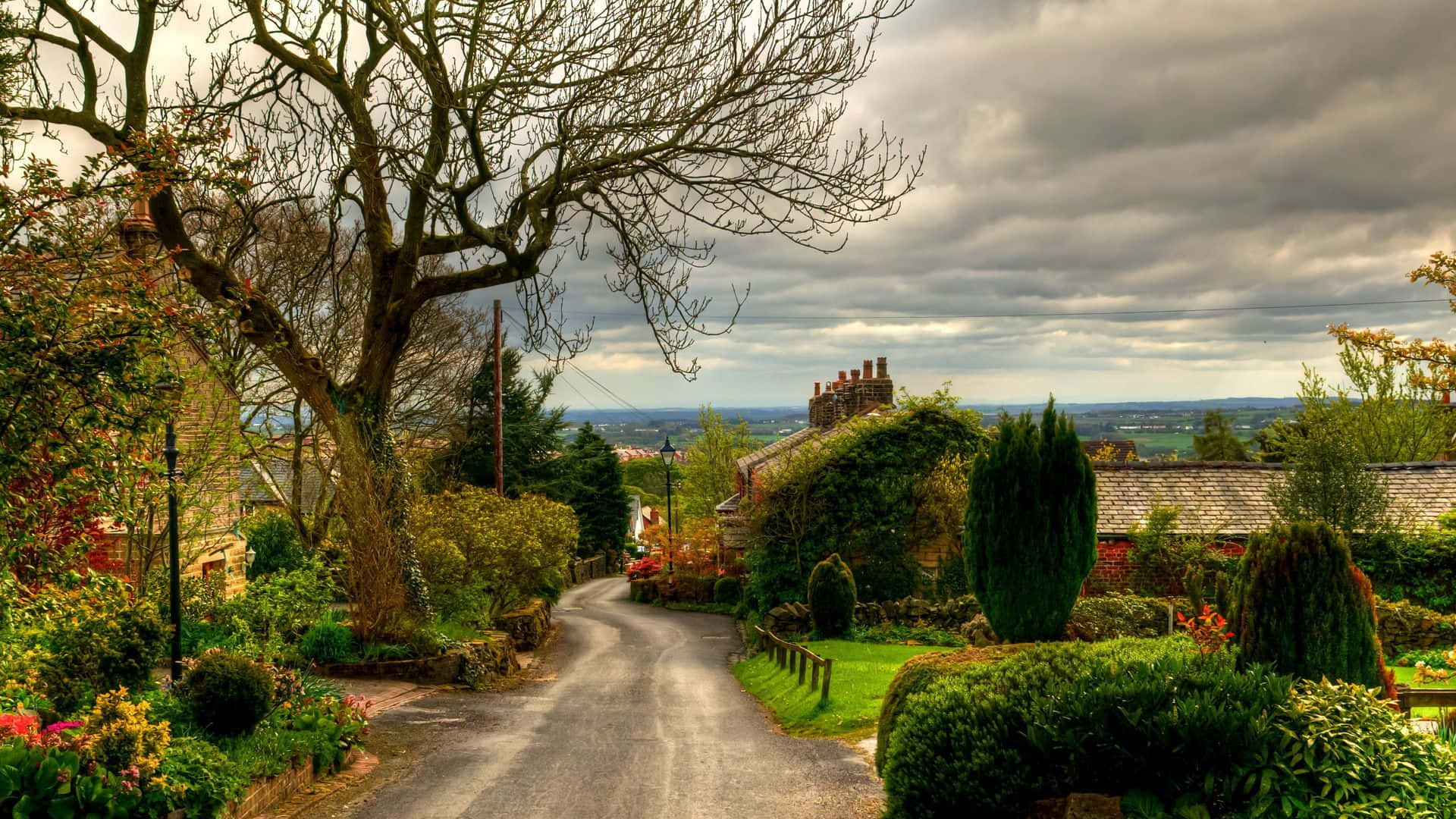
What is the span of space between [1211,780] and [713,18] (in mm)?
11083

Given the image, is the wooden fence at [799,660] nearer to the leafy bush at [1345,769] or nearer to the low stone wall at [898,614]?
the low stone wall at [898,614]

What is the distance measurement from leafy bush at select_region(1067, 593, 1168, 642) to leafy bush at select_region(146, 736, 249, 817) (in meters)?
15.4

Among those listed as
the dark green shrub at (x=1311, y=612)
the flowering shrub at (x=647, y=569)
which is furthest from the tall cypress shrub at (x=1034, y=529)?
the flowering shrub at (x=647, y=569)

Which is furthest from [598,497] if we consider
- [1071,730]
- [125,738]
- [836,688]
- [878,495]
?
[1071,730]

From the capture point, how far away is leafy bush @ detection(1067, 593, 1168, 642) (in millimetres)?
19727

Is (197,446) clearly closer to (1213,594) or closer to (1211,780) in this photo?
(1211,780)

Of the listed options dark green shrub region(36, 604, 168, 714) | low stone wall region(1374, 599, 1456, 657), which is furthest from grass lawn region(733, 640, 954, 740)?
low stone wall region(1374, 599, 1456, 657)

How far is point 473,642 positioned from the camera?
19.5 m

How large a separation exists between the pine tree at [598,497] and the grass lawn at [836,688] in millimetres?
30910

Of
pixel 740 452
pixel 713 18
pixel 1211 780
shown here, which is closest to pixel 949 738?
pixel 1211 780

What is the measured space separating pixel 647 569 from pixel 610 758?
3268 centimetres

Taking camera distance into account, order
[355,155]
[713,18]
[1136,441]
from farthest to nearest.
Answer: [1136,441] < [355,155] < [713,18]

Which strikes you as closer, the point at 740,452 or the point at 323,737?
the point at 323,737

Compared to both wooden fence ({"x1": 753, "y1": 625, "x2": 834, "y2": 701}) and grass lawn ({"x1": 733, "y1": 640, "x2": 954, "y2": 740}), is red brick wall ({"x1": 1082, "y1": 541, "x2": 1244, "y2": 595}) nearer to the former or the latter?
grass lawn ({"x1": 733, "y1": 640, "x2": 954, "y2": 740})
